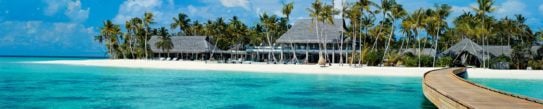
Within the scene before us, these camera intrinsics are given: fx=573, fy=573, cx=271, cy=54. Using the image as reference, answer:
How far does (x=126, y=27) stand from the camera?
61500 mm

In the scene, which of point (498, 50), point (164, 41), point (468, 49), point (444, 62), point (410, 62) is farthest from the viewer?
point (164, 41)

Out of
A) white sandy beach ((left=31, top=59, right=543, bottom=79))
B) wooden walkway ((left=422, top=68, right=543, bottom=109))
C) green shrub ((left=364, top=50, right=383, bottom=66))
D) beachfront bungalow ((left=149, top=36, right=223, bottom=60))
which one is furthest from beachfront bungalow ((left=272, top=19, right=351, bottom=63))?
wooden walkway ((left=422, top=68, right=543, bottom=109))

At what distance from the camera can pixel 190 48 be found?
192 ft

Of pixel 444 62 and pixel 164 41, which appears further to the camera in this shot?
pixel 164 41

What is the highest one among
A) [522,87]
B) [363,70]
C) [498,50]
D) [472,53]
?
[498,50]

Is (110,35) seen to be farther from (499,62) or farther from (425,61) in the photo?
(499,62)

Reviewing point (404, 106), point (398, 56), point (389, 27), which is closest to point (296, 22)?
point (389, 27)

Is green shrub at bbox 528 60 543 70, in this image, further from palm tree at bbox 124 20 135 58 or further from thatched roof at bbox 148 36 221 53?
palm tree at bbox 124 20 135 58

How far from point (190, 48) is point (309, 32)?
46.7 feet

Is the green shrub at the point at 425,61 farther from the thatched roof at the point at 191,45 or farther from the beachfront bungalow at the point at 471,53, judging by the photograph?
the thatched roof at the point at 191,45

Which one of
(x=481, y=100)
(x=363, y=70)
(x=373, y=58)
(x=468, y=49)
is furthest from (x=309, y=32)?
(x=481, y=100)

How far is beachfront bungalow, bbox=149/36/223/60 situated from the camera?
58.5 metres

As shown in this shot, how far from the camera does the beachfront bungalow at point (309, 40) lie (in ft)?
162

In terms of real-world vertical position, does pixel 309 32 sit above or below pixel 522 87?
above
